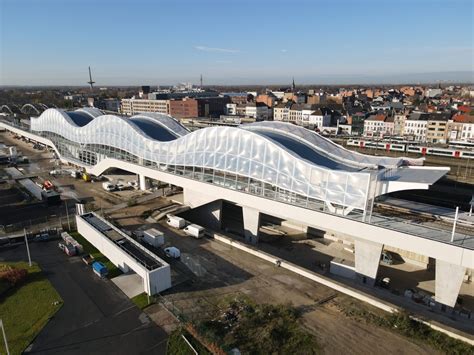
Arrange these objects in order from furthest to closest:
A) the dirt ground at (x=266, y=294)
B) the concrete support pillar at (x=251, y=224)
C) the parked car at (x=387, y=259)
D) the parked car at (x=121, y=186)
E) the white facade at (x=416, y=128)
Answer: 1. the white facade at (x=416, y=128)
2. the parked car at (x=121, y=186)
3. the concrete support pillar at (x=251, y=224)
4. the parked car at (x=387, y=259)
5. the dirt ground at (x=266, y=294)

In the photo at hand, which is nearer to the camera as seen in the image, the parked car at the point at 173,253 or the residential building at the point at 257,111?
the parked car at the point at 173,253

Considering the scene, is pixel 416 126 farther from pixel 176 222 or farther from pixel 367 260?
pixel 176 222

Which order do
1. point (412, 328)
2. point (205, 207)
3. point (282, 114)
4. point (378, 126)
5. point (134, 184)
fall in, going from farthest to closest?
point (282, 114)
point (378, 126)
point (134, 184)
point (205, 207)
point (412, 328)

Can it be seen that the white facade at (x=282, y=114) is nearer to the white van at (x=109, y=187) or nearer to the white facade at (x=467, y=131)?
the white facade at (x=467, y=131)

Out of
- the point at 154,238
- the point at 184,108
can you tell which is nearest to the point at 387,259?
the point at 154,238

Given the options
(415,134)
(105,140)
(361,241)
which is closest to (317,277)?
(361,241)

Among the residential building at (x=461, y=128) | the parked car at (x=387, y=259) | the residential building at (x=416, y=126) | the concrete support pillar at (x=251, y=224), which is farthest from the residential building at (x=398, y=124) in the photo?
the concrete support pillar at (x=251, y=224)
